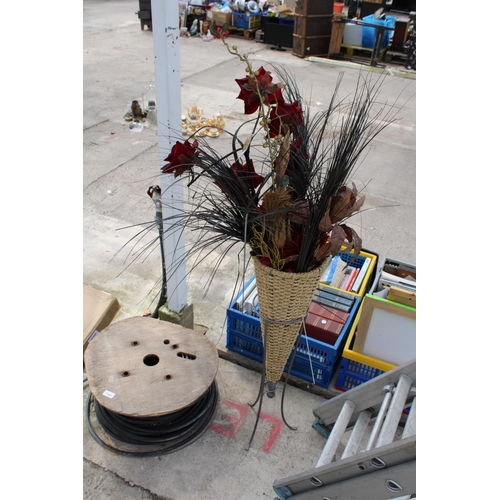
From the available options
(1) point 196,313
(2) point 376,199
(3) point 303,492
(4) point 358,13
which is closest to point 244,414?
(3) point 303,492

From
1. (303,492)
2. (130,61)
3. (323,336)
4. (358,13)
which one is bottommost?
(303,492)

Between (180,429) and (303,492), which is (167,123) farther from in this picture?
(303,492)

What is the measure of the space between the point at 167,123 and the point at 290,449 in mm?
1573

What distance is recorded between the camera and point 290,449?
6.73 ft

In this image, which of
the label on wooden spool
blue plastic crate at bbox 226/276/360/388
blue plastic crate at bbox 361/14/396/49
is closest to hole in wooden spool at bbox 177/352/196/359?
the label on wooden spool

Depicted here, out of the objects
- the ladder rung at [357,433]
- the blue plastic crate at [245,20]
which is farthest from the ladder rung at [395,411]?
the blue plastic crate at [245,20]

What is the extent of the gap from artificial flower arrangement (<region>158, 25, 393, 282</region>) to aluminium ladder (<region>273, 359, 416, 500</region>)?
0.65 meters

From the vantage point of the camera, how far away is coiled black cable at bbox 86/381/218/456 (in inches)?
77.6

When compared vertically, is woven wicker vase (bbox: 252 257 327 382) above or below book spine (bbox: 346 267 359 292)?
above

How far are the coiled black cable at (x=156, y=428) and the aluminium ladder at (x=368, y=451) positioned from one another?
0.48m

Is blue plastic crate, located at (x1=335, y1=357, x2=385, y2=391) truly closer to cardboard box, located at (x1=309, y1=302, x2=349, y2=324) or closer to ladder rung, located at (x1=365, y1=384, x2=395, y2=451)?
cardboard box, located at (x1=309, y1=302, x2=349, y2=324)

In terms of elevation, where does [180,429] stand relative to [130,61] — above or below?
below

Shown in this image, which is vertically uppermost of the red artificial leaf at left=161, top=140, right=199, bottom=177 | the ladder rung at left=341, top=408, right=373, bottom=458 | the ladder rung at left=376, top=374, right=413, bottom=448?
the red artificial leaf at left=161, top=140, right=199, bottom=177

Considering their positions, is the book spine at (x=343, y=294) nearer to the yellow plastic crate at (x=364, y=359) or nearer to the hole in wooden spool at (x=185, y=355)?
the yellow plastic crate at (x=364, y=359)
